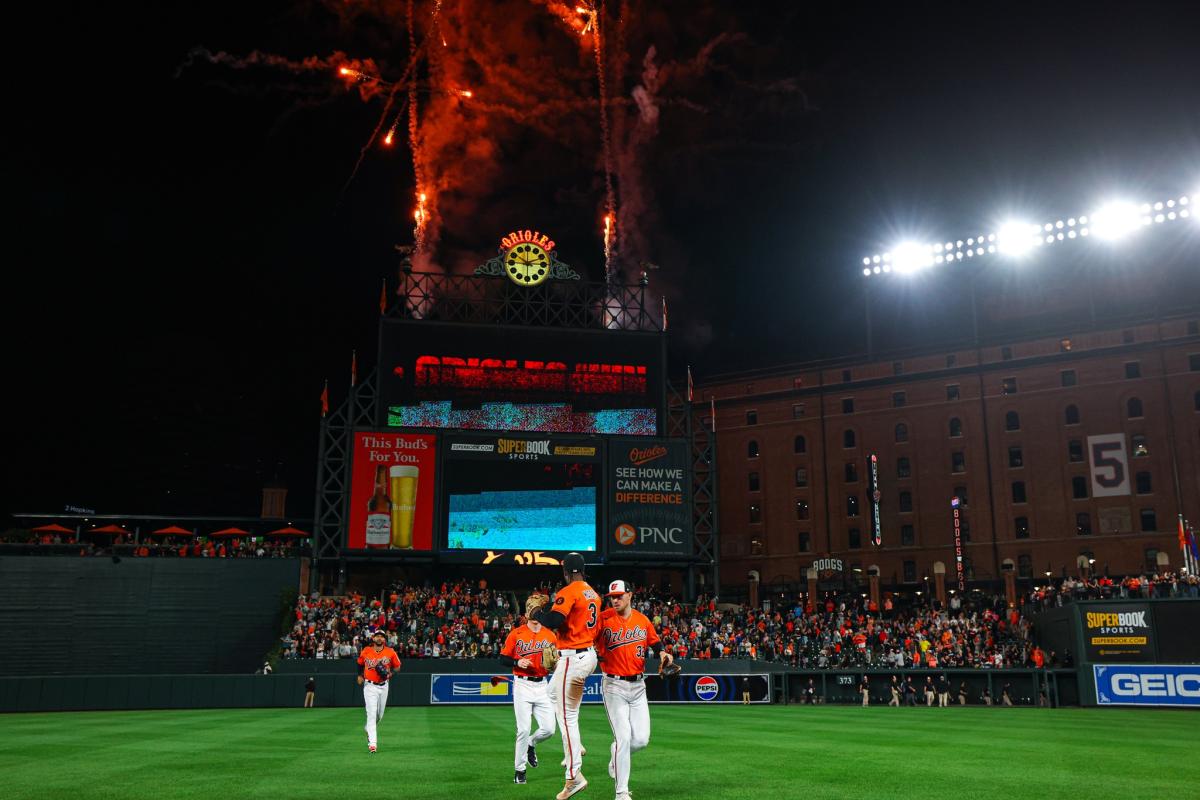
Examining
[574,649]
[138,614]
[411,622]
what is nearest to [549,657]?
[574,649]

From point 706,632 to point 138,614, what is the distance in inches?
1203

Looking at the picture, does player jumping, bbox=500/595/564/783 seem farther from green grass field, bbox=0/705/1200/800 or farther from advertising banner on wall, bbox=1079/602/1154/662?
advertising banner on wall, bbox=1079/602/1154/662

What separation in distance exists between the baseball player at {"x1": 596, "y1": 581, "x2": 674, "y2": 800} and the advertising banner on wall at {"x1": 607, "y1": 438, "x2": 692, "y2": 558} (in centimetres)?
3983

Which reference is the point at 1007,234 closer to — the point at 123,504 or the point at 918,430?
the point at 918,430

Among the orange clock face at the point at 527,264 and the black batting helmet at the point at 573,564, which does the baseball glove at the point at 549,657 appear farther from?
the orange clock face at the point at 527,264

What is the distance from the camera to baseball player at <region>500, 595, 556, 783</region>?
12.5 metres

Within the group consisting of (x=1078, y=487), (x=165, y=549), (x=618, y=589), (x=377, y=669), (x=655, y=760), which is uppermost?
(x=1078, y=487)

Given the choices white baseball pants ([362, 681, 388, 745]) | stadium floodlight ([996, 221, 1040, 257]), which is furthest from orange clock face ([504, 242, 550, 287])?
white baseball pants ([362, 681, 388, 745])

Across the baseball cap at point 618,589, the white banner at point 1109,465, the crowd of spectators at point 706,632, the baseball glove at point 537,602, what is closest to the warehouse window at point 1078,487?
the white banner at point 1109,465

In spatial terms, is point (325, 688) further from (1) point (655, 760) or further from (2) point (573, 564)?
(2) point (573, 564)

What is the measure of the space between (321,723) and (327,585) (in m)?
31.0

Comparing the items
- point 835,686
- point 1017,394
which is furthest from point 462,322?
point 1017,394

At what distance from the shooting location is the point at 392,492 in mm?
49375

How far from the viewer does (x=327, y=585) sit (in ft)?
182
